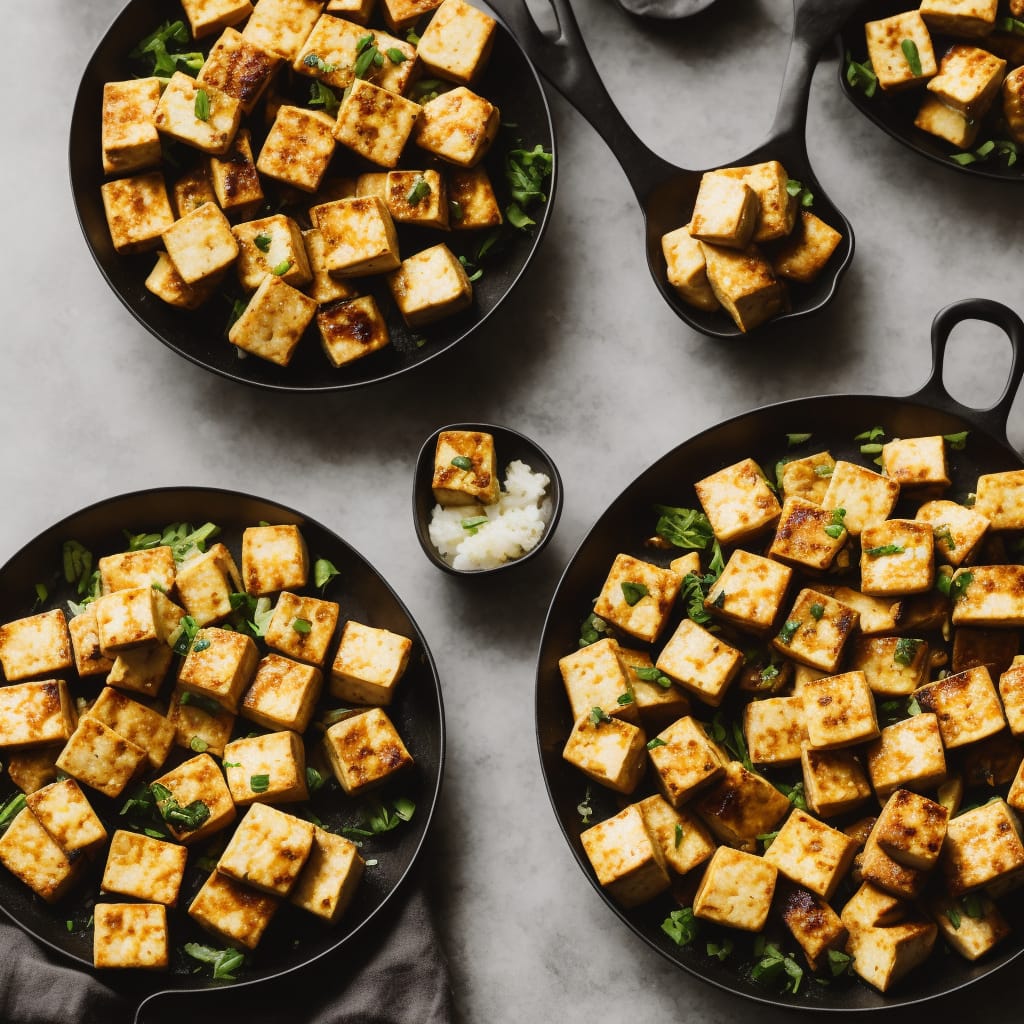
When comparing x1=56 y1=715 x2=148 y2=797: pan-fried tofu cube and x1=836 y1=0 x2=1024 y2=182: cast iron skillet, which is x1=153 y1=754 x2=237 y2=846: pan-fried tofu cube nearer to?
x1=56 y1=715 x2=148 y2=797: pan-fried tofu cube

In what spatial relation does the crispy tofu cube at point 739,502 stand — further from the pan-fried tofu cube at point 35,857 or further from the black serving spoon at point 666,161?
the pan-fried tofu cube at point 35,857

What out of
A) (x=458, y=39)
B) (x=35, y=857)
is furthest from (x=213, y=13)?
(x=35, y=857)

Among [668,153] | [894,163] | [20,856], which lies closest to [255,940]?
[20,856]

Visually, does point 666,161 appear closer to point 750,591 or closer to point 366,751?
point 750,591

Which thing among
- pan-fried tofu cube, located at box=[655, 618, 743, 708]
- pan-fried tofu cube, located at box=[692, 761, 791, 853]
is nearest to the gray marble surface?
pan-fried tofu cube, located at box=[655, 618, 743, 708]

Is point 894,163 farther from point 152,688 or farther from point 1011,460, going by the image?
point 152,688
